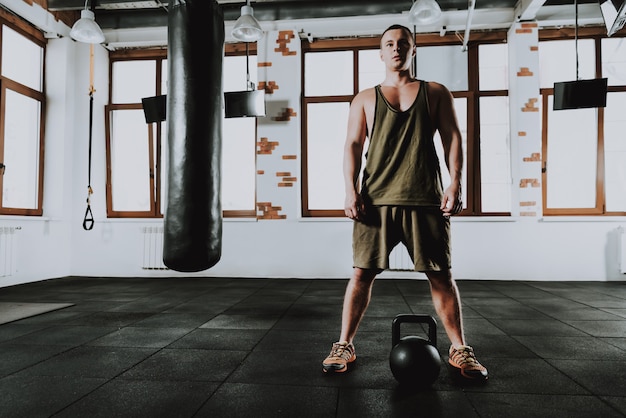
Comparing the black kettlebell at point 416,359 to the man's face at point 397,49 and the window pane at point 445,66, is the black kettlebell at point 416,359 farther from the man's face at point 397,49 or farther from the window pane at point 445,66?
the window pane at point 445,66

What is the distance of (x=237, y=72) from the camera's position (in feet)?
19.2

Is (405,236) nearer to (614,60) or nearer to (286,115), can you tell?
(286,115)

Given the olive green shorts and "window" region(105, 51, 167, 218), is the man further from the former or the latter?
"window" region(105, 51, 167, 218)

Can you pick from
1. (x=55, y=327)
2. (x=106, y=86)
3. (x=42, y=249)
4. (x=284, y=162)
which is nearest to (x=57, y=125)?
(x=106, y=86)

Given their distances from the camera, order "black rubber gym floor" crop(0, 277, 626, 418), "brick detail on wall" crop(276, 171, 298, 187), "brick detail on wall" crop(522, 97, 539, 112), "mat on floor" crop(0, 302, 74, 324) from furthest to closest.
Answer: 1. "brick detail on wall" crop(276, 171, 298, 187)
2. "brick detail on wall" crop(522, 97, 539, 112)
3. "mat on floor" crop(0, 302, 74, 324)
4. "black rubber gym floor" crop(0, 277, 626, 418)

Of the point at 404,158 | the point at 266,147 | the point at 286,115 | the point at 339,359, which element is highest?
the point at 286,115

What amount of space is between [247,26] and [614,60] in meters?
4.72

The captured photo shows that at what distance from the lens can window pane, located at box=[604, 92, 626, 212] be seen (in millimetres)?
5266

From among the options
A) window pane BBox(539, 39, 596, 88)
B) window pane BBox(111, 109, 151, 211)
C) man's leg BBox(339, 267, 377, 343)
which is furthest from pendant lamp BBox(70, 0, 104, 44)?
window pane BBox(539, 39, 596, 88)

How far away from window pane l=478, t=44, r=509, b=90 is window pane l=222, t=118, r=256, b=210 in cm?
316

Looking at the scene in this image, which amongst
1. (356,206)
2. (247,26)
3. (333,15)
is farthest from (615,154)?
(356,206)

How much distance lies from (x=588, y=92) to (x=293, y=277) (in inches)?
163

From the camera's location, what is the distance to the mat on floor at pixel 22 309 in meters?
3.07

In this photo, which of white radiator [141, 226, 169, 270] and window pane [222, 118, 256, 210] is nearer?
white radiator [141, 226, 169, 270]
